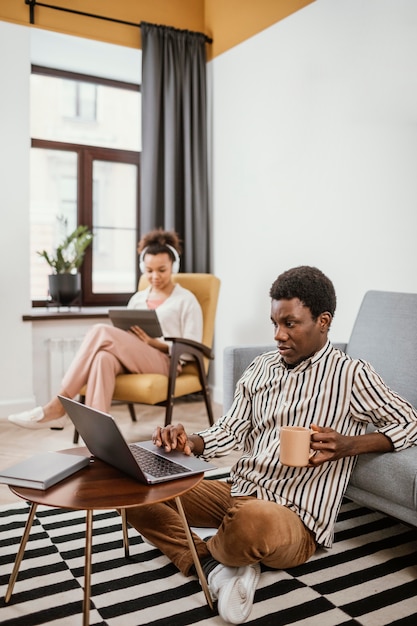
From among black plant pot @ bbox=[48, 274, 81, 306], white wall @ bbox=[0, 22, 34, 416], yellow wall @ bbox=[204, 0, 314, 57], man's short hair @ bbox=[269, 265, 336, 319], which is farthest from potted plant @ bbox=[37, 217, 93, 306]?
man's short hair @ bbox=[269, 265, 336, 319]

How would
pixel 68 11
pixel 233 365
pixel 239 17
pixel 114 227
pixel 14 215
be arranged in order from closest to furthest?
pixel 233 365 → pixel 14 215 → pixel 68 11 → pixel 239 17 → pixel 114 227

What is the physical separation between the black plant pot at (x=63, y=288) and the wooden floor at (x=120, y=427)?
2.56 feet

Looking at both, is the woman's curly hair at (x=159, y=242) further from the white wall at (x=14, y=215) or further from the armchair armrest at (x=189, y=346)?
the white wall at (x=14, y=215)

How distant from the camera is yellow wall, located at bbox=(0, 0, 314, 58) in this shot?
12.2ft

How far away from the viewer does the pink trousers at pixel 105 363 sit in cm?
302

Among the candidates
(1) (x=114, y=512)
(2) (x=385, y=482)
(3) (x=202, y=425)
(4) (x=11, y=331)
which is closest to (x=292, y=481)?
(2) (x=385, y=482)

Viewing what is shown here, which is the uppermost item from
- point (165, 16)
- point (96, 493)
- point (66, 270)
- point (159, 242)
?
point (165, 16)

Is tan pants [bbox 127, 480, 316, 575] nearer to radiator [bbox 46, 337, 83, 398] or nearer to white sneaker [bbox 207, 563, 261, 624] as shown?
white sneaker [bbox 207, 563, 261, 624]

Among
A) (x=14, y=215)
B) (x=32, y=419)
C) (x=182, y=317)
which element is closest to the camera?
(x=32, y=419)

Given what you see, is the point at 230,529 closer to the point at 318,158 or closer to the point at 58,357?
the point at 318,158

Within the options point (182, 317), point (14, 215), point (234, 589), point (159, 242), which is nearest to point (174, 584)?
point (234, 589)

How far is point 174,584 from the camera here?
68.6 inches

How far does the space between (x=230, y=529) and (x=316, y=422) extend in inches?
15.3

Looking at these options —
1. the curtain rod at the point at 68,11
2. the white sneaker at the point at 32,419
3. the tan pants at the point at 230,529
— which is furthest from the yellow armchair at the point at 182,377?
the curtain rod at the point at 68,11
